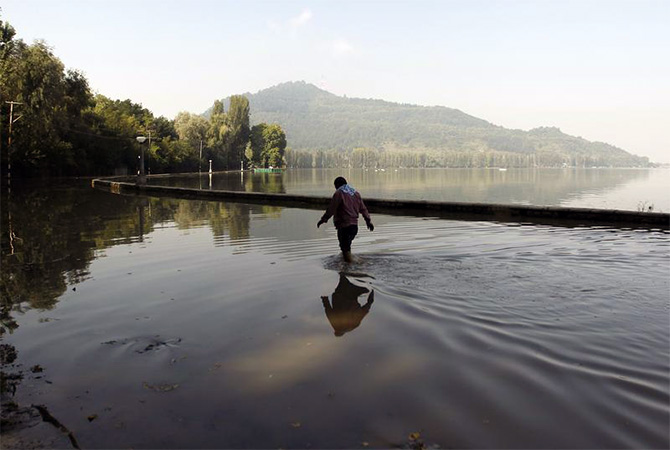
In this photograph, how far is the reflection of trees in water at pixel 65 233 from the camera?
8.72 meters

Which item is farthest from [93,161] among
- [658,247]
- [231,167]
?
[658,247]

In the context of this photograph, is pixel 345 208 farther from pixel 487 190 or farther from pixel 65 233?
pixel 487 190

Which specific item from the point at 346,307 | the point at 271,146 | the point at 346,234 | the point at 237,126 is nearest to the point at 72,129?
the point at 237,126

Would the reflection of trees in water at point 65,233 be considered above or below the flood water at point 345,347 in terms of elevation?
above

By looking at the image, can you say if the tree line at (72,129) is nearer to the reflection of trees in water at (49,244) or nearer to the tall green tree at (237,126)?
the tall green tree at (237,126)

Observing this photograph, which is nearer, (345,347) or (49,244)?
(345,347)

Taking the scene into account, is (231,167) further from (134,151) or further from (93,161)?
(93,161)

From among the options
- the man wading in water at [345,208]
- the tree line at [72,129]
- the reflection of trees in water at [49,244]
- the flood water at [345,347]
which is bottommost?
the flood water at [345,347]

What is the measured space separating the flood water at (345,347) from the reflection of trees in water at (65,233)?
0.09 m

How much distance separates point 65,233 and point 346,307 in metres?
12.4

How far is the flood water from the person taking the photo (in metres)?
3.95

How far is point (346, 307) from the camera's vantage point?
7.48 metres

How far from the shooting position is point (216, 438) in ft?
12.4

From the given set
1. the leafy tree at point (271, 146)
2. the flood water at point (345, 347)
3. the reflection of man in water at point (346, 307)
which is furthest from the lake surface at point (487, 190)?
the leafy tree at point (271, 146)
